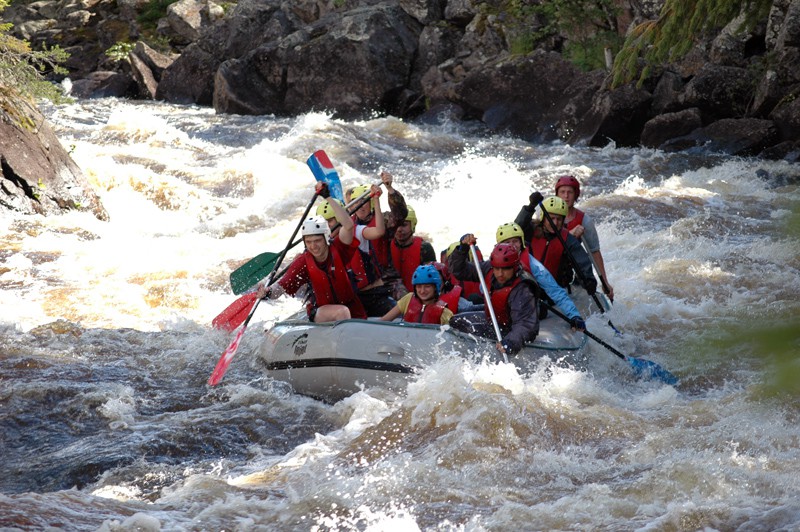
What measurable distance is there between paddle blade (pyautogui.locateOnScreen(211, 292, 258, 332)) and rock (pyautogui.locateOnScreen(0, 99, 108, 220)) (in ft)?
15.3

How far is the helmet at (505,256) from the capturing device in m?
6.45

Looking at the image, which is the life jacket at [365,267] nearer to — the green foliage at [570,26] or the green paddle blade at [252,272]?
the green paddle blade at [252,272]

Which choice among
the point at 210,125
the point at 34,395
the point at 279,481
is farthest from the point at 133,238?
the point at 210,125

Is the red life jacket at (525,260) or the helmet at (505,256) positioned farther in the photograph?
the red life jacket at (525,260)

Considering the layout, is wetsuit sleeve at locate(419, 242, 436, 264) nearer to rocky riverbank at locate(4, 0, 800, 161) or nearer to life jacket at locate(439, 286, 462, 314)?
life jacket at locate(439, 286, 462, 314)

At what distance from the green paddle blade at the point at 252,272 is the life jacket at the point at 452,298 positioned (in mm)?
1860

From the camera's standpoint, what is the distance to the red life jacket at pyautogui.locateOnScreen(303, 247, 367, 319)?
6.99m

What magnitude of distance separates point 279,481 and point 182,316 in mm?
4149

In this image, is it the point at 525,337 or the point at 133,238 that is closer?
the point at 525,337

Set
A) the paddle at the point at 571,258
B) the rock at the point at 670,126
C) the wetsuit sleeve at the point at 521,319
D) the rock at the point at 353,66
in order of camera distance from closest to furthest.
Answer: the wetsuit sleeve at the point at 521,319
the paddle at the point at 571,258
the rock at the point at 670,126
the rock at the point at 353,66

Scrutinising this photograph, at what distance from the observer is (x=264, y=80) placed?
2120 centimetres

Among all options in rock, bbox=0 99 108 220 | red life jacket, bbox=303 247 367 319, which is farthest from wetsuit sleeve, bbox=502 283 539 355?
rock, bbox=0 99 108 220

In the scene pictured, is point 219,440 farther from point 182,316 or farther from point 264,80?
point 264,80

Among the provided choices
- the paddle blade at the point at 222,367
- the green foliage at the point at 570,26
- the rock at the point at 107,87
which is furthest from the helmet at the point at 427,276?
the rock at the point at 107,87
